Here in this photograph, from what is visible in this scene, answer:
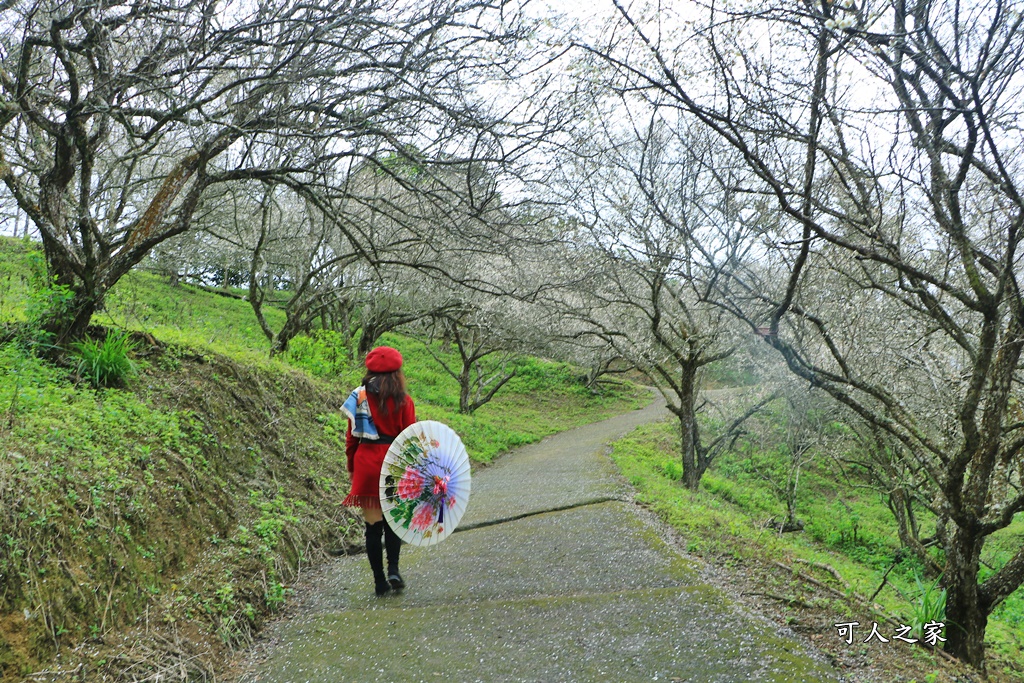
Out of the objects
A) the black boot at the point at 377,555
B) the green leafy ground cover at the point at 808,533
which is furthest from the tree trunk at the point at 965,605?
the black boot at the point at 377,555

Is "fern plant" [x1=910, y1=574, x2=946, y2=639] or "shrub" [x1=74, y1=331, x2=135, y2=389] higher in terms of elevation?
"shrub" [x1=74, y1=331, x2=135, y2=389]

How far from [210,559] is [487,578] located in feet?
6.94

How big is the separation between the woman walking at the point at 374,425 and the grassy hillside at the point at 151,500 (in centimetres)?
96

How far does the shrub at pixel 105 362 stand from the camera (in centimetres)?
599

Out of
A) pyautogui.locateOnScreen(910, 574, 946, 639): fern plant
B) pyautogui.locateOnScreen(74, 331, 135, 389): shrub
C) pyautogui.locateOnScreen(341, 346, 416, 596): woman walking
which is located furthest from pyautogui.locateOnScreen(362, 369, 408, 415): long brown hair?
pyautogui.locateOnScreen(910, 574, 946, 639): fern plant

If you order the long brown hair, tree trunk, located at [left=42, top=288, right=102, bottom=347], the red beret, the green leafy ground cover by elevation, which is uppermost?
tree trunk, located at [left=42, top=288, right=102, bottom=347]

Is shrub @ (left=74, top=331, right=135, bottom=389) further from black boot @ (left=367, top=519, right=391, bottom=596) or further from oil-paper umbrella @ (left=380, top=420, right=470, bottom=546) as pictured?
oil-paper umbrella @ (left=380, top=420, right=470, bottom=546)

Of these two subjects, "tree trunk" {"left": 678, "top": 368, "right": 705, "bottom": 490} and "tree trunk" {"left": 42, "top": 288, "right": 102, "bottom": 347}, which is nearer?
"tree trunk" {"left": 42, "top": 288, "right": 102, "bottom": 347}

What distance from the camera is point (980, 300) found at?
18.1ft

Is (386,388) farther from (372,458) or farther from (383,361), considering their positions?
(372,458)

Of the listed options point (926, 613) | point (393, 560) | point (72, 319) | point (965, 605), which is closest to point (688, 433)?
point (965, 605)

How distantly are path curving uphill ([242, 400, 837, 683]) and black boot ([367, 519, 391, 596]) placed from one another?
140 millimetres

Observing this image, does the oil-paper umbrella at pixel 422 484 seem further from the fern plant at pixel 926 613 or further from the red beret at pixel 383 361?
the fern plant at pixel 926 613

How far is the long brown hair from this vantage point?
508cm
